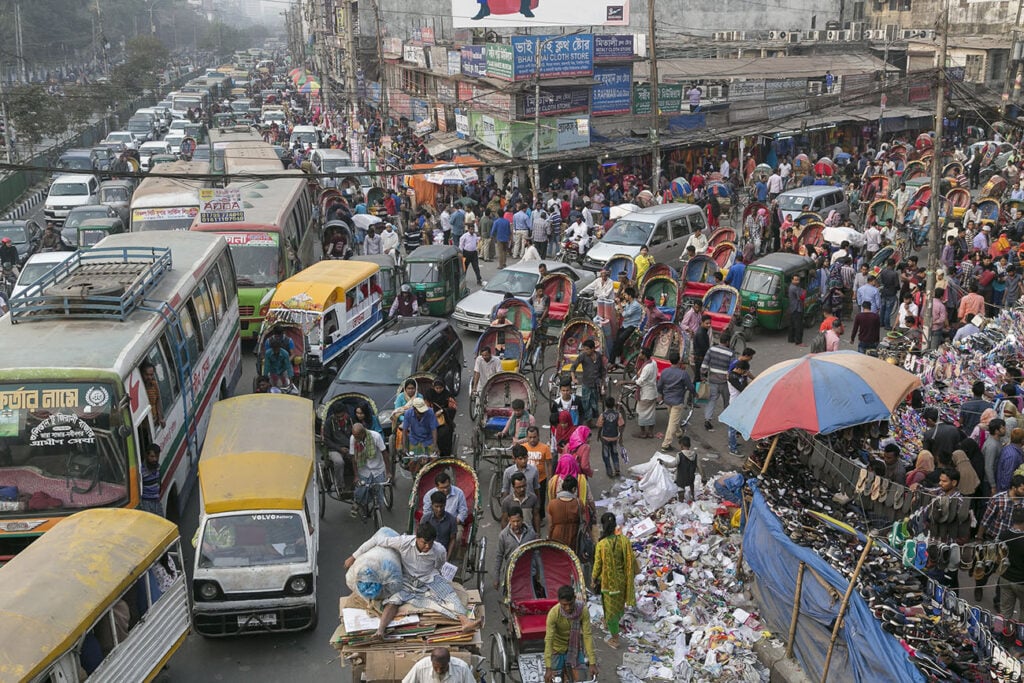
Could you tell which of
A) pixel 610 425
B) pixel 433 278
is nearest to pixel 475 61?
pixel 433 278

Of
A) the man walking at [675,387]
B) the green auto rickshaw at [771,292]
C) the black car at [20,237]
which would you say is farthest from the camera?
the black car at [20,237]

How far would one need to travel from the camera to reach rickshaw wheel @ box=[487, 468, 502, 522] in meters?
13.0

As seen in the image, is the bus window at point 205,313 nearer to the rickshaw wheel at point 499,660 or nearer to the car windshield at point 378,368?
the car windshield at point 378,368

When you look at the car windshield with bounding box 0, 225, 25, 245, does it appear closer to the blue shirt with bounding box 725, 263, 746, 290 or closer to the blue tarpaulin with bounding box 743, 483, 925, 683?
the blue shirt with bounding box 725, 263, 746, 290

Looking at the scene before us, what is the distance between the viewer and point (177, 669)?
32.2 ft

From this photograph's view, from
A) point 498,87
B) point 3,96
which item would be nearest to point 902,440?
point 498,87

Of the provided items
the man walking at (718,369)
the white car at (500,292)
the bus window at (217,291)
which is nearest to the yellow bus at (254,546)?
the bus window at (217,291)

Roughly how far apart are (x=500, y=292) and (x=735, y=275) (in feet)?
16.5

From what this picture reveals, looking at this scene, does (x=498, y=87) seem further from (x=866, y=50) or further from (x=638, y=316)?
(x=866, y=50)

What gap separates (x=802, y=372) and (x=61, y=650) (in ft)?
27.0

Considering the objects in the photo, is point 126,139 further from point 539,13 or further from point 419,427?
point 419,427

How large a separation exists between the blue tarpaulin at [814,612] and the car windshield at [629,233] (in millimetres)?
13435

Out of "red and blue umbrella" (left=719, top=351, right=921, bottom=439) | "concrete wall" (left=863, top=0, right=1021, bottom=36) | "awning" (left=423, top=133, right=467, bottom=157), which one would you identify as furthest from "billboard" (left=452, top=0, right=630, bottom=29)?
"red and blue umbrella" (left=719, top=351, right=921, bottom=439)

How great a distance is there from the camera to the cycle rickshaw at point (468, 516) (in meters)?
10.7
